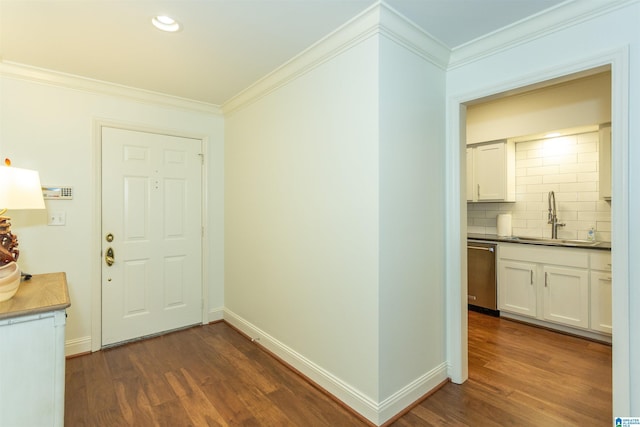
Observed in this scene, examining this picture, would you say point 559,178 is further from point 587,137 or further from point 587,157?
point 587,137

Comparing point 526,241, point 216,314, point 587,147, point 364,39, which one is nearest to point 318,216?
point 364,39

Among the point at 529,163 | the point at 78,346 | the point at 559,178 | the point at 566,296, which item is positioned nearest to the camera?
the point at 78,346

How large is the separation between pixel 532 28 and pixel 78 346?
4.23 meters

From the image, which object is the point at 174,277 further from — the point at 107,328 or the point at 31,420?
the point at 31,420

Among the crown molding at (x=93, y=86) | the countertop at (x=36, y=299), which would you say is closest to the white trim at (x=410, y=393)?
the countertop at (x=36, y=299)

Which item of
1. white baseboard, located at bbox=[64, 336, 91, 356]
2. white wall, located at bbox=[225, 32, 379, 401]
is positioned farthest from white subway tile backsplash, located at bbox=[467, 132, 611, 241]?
white baseboard, located at bbox=[64, 336, 91, 356]

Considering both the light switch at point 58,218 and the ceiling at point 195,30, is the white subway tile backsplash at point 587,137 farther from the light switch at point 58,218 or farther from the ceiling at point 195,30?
the light switch at point 58,218

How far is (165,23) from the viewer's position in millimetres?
2010

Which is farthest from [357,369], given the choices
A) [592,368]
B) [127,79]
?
[127,79]

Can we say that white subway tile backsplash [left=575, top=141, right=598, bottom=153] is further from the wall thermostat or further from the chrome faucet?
the wall thermostat

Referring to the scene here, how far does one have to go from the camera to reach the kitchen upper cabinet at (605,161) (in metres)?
3.03

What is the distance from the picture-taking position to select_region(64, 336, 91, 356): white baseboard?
280 cm

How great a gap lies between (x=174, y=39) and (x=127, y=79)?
969 millimetres

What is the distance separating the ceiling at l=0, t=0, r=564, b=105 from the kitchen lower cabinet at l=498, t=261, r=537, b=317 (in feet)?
8.22
